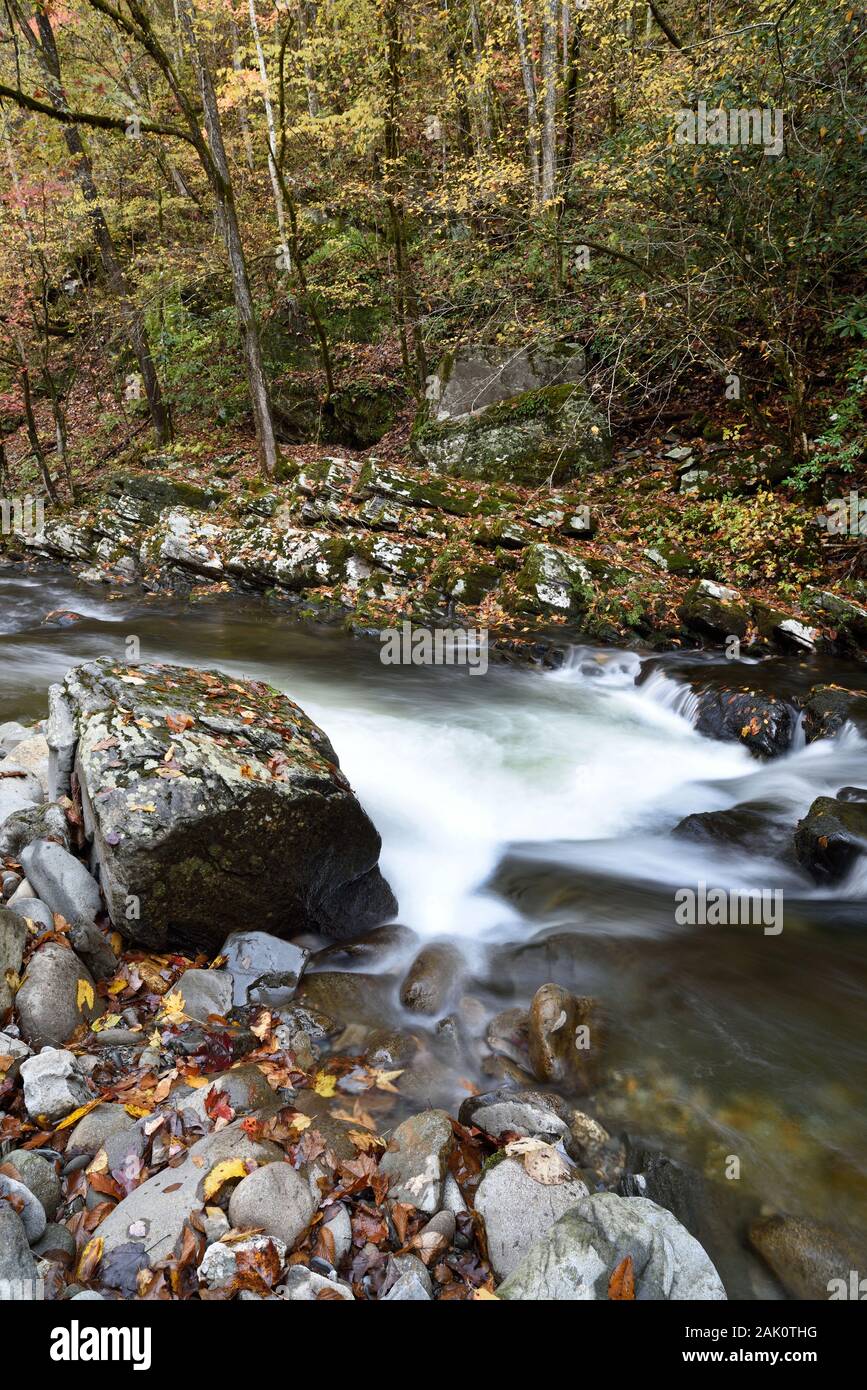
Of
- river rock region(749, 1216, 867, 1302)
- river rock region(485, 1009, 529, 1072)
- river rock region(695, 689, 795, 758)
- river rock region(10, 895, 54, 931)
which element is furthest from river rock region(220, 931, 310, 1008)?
river rock region(695, 689, 795, 758)

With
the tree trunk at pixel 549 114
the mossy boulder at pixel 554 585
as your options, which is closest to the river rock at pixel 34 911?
the mossy boulder at pixel 554 585

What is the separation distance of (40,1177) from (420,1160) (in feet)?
5.06

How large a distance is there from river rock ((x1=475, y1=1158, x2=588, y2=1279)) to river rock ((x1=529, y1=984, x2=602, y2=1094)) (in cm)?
82

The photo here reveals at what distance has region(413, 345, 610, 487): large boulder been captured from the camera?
1383 cm

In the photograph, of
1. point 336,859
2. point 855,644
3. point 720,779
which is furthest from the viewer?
point 855,644

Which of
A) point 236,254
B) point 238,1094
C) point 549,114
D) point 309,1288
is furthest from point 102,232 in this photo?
point 309,1288

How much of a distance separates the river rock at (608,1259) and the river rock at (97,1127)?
5.80ft

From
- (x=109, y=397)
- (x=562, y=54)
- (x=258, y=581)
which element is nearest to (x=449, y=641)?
(x=258, y=581)

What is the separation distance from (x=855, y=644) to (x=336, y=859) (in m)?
7.56

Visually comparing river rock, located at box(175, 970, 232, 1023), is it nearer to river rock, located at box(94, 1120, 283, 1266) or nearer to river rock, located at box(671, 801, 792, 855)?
river rock, located at box(94, 1120, 283, 1266)

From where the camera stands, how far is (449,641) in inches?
429

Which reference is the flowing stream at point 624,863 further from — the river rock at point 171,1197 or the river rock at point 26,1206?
the river rock at point 26,1206

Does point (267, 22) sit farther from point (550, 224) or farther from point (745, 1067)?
point (745, 1067)

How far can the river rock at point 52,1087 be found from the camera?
3.22 metres
